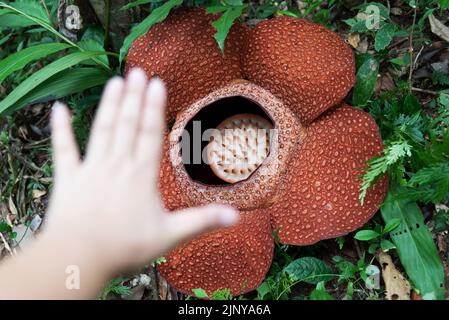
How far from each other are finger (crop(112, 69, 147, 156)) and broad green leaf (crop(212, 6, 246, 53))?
29.3 inches

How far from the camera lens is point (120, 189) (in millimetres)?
999

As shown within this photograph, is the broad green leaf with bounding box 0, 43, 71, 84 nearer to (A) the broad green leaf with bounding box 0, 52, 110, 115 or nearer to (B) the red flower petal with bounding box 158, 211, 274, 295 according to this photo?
(A) the broad green leaf with bounding box 0, 52, 110, 115

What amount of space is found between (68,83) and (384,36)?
1.11 metres

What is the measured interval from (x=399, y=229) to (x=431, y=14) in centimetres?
80

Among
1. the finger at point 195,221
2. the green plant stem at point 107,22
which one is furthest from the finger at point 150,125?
the green plant stem at point 107,22

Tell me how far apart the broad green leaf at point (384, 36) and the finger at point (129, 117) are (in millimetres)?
1220

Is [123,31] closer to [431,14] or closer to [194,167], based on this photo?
[194,167]

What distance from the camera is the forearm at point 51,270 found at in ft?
3.33

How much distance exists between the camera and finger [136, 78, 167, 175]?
0.99 meters

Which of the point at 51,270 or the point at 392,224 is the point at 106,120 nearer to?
the point at 51,270

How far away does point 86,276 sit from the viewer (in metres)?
1.03

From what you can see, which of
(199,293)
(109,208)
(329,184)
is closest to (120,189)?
(109,208)

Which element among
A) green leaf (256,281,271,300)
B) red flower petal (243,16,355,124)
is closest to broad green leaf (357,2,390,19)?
red flower petal (243,16,355,124)
